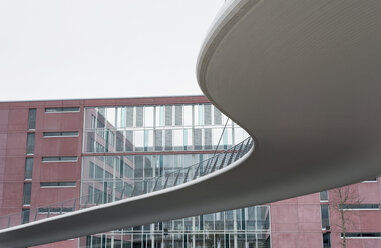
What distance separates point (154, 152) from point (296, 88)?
31.6 metres

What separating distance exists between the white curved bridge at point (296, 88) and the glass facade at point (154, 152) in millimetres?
20711

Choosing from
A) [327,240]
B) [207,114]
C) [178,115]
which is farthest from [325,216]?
[178,115]

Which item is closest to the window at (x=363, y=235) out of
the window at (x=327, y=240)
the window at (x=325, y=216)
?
the window at (x=327, y=240)

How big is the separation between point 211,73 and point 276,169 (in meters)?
8.04

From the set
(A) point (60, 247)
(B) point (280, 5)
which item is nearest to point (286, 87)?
(B) point (280, 5)

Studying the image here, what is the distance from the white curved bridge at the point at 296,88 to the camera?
6.03m

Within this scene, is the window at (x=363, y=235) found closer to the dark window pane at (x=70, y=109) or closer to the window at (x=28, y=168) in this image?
the dark window pane at (x=70, y=109)

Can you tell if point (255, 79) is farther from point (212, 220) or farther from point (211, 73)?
point (212, 220)

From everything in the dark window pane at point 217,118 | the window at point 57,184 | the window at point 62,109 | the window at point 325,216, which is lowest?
the window at point 325,216

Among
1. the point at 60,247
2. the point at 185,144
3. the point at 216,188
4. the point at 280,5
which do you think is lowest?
the point at 60,247

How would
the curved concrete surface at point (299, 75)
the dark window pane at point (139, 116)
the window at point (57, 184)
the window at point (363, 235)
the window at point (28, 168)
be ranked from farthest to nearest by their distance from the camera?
the window at point (28, 168)
the dark window pane at point (139, 116)
the window at point (57, 184)
the window at point (363, 235)
the curved concrete surface at point (299, 75)

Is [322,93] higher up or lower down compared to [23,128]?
lower down

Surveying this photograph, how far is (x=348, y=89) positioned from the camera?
8.62 m

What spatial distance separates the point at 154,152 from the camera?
3966cm
